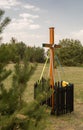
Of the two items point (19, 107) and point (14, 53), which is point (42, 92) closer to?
point (19, 107)

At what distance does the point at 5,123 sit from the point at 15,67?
1.75 feet


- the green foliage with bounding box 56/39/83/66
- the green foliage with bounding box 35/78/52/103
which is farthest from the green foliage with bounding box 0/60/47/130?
the green foliage with bounding box 56/39/83/66

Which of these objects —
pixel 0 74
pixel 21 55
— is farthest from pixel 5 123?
pixel 21 55

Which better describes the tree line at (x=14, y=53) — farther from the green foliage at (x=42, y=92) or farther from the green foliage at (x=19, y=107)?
the green foliage at (x=42, y=92)

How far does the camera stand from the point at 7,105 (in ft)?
9.44

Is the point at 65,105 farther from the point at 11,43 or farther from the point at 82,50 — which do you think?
the point at 82,50

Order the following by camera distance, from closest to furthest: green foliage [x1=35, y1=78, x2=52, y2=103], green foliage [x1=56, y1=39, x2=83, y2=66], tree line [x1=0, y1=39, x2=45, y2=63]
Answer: tree line [x1=0, y1=39, x2=45, y2=63] < green foliage [x1=35, y1=78, x2=52, y2=103] < green foliage [x1=56, y1=39, x2=83, y2=66]

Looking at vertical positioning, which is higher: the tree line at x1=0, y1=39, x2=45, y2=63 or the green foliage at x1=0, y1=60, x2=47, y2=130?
the tree line at x1=0, y1=39, x2=45, y2=63

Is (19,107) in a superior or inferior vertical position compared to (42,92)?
inferior

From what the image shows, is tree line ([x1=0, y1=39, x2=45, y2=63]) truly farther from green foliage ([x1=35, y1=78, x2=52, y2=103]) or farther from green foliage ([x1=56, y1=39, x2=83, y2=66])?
green foliage ([x1=56, y1=39, x2=83, y2=66])

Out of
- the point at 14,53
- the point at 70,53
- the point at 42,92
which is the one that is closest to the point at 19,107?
the point at 42,92

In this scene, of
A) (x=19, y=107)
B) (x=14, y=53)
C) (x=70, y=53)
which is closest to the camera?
(x=14, y=53)

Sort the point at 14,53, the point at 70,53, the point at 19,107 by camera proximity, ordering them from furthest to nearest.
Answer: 1. the point at 70,53
2. the point at 19,107
3. the point at 14,53

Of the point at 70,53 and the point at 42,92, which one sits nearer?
the point at 42,92
